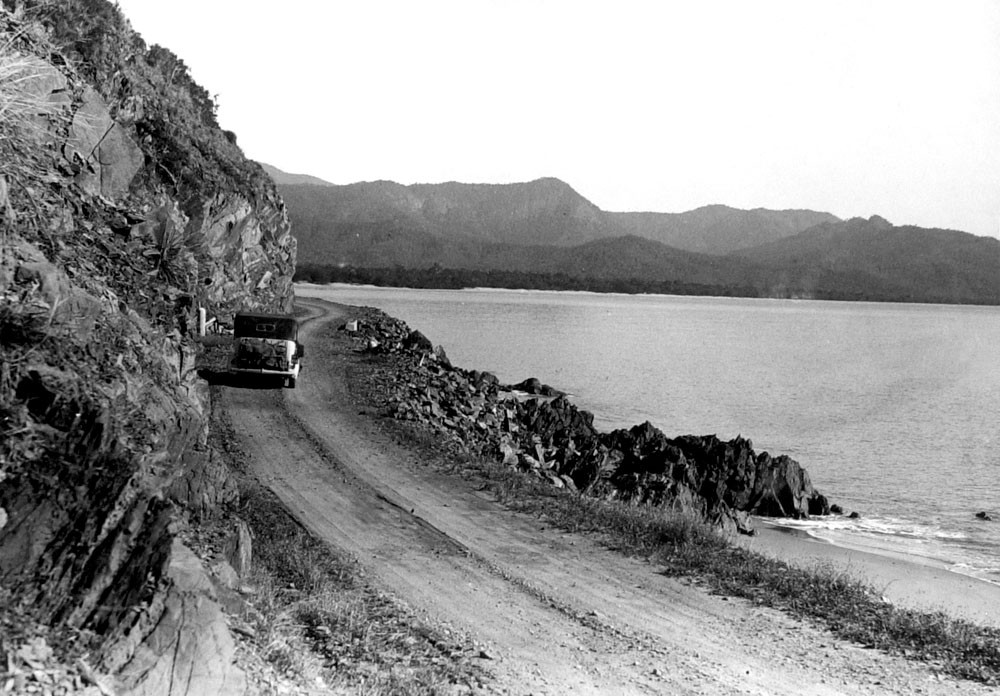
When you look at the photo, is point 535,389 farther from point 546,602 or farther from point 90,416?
point 90,416

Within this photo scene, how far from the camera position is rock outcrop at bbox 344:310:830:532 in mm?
22516

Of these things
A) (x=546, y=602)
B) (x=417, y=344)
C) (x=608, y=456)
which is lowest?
(x=608, y=456)

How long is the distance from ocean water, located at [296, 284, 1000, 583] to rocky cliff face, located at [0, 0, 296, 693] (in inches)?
746

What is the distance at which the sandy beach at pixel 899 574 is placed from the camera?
54.9 feet

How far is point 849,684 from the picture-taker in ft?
29.3

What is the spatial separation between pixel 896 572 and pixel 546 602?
→ 12.4m

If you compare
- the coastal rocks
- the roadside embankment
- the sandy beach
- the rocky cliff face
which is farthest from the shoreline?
the coastal rocks

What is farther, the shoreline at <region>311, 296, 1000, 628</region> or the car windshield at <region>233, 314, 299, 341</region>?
the car windshield at <region>233, 314, 299, 341</region>

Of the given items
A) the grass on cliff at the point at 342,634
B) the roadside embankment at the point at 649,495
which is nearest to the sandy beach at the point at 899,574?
the roadside embankment at the point at 649,495

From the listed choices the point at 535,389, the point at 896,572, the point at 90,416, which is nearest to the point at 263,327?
the point at 896,572

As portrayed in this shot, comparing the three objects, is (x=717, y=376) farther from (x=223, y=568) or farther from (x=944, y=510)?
(x=223, y=568)

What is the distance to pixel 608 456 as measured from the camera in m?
27.6

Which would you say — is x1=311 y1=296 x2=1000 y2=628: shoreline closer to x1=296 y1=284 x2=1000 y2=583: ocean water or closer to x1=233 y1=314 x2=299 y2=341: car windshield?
x1=296 y1=284 x2=1000 y2=583: ocean water

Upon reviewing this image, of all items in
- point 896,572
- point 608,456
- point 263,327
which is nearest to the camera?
point 896,572
